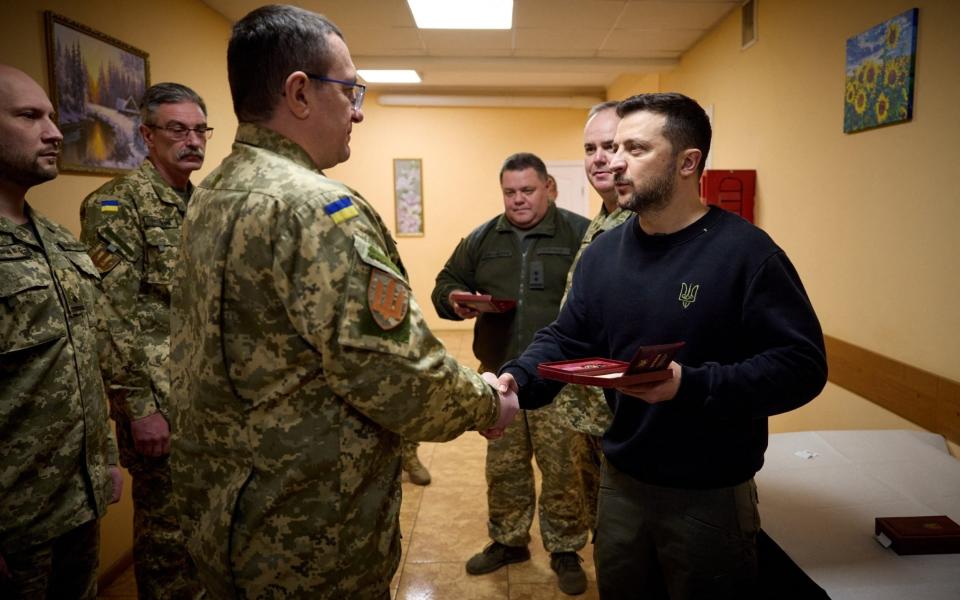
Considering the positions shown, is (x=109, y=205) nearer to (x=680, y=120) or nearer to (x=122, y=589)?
(x=122, y=589)

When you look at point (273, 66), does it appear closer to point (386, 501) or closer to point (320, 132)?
point (320, 132)

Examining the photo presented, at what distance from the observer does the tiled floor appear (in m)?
2.51

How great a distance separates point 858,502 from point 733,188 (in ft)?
8.44

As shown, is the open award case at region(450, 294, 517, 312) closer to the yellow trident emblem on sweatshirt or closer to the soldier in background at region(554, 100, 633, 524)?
the soldier in background at region(554, 100, 633, 524)

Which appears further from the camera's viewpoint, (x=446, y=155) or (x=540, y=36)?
(x=446, y=155)

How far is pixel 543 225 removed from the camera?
8.80 ft

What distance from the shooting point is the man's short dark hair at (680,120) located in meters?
1.53

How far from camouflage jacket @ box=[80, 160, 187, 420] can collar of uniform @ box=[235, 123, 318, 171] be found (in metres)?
1.10

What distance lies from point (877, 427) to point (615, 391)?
6.02ft

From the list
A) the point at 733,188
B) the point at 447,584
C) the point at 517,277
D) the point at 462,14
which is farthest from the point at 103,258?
the point at 733,188

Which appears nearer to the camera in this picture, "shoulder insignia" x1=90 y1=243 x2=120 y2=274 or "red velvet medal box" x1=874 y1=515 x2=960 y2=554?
"red velvet medal box" x1=874 y1=515 x2=960 y2=554

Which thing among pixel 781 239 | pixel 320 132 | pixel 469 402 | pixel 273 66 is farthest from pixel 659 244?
pixel 781 239

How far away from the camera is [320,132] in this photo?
4.01 ft

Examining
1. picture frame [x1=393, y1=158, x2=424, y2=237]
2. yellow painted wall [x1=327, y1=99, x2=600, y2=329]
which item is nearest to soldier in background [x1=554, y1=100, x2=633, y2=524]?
yellow painted wall [x1=327, y1=99, x2=600, y2=329]
